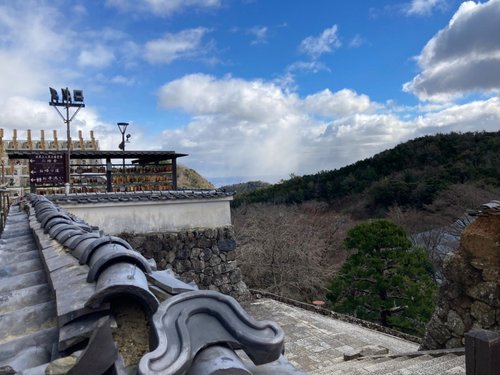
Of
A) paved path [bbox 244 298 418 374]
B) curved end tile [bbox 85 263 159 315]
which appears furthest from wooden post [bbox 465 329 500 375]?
paved path [bbox 244 298 418 374]

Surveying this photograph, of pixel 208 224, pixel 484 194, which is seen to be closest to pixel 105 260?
pixel 208 224

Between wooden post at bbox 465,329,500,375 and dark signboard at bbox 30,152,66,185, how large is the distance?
12.5 meters

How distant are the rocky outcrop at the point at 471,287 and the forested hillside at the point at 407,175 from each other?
1715 cm

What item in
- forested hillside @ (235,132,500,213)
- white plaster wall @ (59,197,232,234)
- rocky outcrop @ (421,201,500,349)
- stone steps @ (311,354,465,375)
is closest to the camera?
stone steps @ (311,354,465,375)

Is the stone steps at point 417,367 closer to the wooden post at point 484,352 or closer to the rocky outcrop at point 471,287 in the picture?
the rocky outcrop at point 471,287

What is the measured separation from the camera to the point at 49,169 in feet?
39.2

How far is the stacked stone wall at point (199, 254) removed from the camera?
401 inches

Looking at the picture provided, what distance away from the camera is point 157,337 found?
1.05 metres

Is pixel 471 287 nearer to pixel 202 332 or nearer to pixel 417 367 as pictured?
pixel 417 367

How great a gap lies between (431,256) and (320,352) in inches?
413

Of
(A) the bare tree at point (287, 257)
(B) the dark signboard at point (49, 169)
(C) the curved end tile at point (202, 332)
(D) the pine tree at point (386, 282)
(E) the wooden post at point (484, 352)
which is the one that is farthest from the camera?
(A) the bare tree at point (287, 257)

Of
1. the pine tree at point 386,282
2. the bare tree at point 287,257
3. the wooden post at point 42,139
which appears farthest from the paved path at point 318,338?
the wooden post at point 42,139

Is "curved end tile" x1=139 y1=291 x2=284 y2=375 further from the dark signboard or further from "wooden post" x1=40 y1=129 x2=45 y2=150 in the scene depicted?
"wooden post" x1=40 y1=129 x2=45 y2=150

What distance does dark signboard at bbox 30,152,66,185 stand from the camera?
38.8ft
